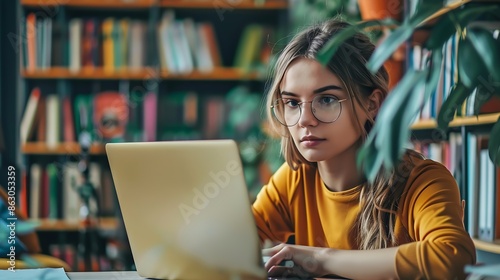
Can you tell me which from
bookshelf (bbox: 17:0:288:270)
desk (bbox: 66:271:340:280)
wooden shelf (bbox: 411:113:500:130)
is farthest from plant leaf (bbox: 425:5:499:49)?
bookshelf (bbox: 17:0:288:270)

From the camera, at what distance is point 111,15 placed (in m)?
3.79

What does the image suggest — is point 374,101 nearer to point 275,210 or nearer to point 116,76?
point 275,210

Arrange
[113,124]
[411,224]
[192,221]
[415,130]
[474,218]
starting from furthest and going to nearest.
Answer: [113,124], [415,130], [474,218], [411,224], [192,221]

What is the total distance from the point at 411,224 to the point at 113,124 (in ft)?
8.32

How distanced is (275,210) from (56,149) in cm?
228

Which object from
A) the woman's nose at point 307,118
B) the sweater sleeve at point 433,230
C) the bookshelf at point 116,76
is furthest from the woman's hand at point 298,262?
the bookshelf at point 116,76

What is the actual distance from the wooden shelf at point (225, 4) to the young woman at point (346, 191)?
2216 mm

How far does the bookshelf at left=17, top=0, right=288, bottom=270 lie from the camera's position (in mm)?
3623

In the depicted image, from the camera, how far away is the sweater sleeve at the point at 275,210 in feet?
5.27

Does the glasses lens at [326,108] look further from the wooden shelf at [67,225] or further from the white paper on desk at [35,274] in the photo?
the wooden shelf at [67,225]

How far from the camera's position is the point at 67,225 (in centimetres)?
361

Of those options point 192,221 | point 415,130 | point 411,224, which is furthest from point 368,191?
point 415,130

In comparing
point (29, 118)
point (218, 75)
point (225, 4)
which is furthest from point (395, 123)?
point (29, 118)

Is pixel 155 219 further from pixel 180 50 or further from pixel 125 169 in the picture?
pixel 180 50
